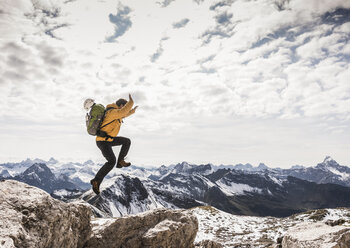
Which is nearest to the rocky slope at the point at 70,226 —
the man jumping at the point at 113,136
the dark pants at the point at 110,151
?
the dark pants at the point at 110,151

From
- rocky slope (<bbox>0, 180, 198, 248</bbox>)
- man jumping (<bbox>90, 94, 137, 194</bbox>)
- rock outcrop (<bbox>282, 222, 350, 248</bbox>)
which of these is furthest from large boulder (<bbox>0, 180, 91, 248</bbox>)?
rock outcrop (<bbox>282, 222, 350, 248</bbox>)

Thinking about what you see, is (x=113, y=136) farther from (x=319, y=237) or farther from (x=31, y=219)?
(x=319, y=237)

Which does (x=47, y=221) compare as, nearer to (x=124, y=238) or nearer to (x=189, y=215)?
→ (x=124, y=238)

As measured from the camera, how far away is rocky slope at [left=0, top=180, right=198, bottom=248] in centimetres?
553

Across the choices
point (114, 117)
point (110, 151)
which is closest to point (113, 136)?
point (110, 151)

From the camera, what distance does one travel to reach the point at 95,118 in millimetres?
8781

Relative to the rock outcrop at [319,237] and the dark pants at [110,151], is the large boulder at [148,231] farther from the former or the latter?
the rock outcrop at [319,237]

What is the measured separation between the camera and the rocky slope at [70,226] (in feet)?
18.1

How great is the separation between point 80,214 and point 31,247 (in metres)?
4.37

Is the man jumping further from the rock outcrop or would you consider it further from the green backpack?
the rock outcrop

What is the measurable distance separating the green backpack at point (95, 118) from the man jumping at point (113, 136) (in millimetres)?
169

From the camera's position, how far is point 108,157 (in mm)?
9648

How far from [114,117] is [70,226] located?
13.8 feet

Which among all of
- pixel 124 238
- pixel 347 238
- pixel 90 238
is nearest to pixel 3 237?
pixel 90 238
